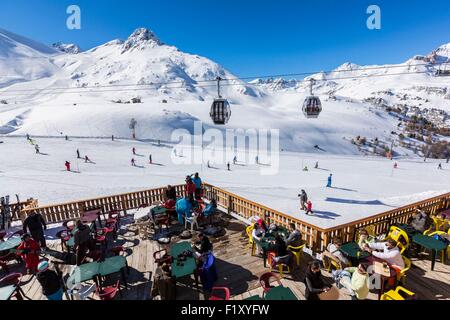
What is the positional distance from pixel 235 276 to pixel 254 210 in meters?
3.33

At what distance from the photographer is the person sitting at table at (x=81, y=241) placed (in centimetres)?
714

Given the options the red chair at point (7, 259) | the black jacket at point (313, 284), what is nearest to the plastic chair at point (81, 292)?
the red chair at point (7, 259)

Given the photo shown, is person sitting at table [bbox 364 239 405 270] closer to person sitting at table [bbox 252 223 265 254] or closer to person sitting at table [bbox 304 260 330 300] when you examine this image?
person sitting at table [bbox 304 260 330 300]

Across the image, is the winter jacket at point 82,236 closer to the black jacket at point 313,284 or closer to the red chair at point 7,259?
the red chair at point 7,259

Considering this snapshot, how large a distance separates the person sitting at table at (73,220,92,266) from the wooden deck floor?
0.77m

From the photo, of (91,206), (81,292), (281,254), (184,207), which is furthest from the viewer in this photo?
(91,206)

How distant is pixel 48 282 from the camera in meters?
5.11

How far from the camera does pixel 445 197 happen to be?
1058 centimetres

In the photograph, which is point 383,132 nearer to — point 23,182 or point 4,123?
point 23,182

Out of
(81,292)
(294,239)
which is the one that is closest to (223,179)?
(294,239)

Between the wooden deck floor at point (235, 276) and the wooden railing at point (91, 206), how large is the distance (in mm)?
2721

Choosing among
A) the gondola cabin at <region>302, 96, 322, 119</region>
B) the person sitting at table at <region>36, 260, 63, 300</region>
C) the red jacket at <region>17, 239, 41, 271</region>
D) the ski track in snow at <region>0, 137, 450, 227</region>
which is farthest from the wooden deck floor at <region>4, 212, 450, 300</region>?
the ski track in snow at <region>0, 137, 450, 227</region>

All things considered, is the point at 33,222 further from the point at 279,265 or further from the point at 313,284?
the point at 313,284

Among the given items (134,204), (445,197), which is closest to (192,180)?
(134,204)
